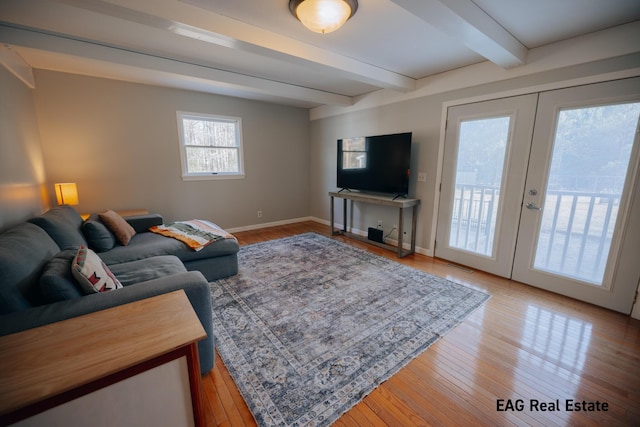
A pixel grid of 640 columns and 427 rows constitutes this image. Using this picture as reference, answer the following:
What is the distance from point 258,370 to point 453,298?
194 centimetres

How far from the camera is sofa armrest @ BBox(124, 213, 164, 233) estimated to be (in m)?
3.17

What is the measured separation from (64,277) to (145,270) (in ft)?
2.14

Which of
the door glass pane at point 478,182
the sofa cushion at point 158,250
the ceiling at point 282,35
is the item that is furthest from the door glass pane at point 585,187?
the sofa cushion at point 158,250

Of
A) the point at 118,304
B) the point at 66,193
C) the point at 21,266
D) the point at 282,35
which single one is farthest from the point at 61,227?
the point at 282,35

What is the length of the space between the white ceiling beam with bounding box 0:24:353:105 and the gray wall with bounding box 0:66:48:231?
364 millimetres

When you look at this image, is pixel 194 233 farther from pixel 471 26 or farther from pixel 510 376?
pixel 471 26

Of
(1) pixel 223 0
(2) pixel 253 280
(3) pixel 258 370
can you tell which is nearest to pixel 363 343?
(3) pixel 258 370

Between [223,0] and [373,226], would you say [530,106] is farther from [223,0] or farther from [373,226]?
[223,0]

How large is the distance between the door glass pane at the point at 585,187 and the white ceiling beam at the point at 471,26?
2.59 feet

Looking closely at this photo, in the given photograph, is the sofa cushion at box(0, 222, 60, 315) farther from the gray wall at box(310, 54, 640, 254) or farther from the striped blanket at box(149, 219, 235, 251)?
the gray wall at box(310, 54, 640, 254)

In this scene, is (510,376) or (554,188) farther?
(554,188)

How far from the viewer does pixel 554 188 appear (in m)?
2.54

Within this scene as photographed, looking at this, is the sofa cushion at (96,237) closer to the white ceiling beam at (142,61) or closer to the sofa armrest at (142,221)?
the sofa armrest at (142,221)

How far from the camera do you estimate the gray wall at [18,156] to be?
2121mm
